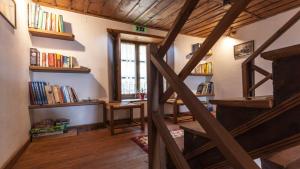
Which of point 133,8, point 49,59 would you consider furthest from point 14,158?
point 133,8

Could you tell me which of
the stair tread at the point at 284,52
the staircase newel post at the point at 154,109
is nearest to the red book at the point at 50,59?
the staircase newel post at the point at 154,109

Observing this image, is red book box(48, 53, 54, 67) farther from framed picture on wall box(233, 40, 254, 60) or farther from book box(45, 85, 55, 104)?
framed picture on wall box(233, 40, 254, 60)

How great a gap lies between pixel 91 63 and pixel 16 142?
175 cm

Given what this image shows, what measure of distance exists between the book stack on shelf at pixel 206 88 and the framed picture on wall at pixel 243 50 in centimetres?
94

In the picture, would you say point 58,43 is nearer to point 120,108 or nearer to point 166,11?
point 120,108

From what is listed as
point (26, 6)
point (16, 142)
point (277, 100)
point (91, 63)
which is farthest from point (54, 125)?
point (277, 100)

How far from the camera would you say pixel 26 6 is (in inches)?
97.0

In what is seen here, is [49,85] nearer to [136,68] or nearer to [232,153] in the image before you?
[136,68]

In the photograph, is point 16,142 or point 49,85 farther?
point 49,85

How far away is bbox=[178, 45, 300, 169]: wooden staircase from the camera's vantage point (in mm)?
671

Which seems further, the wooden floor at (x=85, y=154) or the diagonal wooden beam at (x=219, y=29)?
the wooden floor at (x=85, y=154)

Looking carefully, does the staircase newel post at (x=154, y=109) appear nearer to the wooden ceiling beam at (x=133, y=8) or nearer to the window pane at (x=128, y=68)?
the wooden ceiling beam at (x=133, y=8)

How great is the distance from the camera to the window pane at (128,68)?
12.5 feet

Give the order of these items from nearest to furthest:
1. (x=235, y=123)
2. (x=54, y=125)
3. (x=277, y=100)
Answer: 1. (x=277, y=100)
2. (x=235, y=123)
3. (x=54, y=125)
